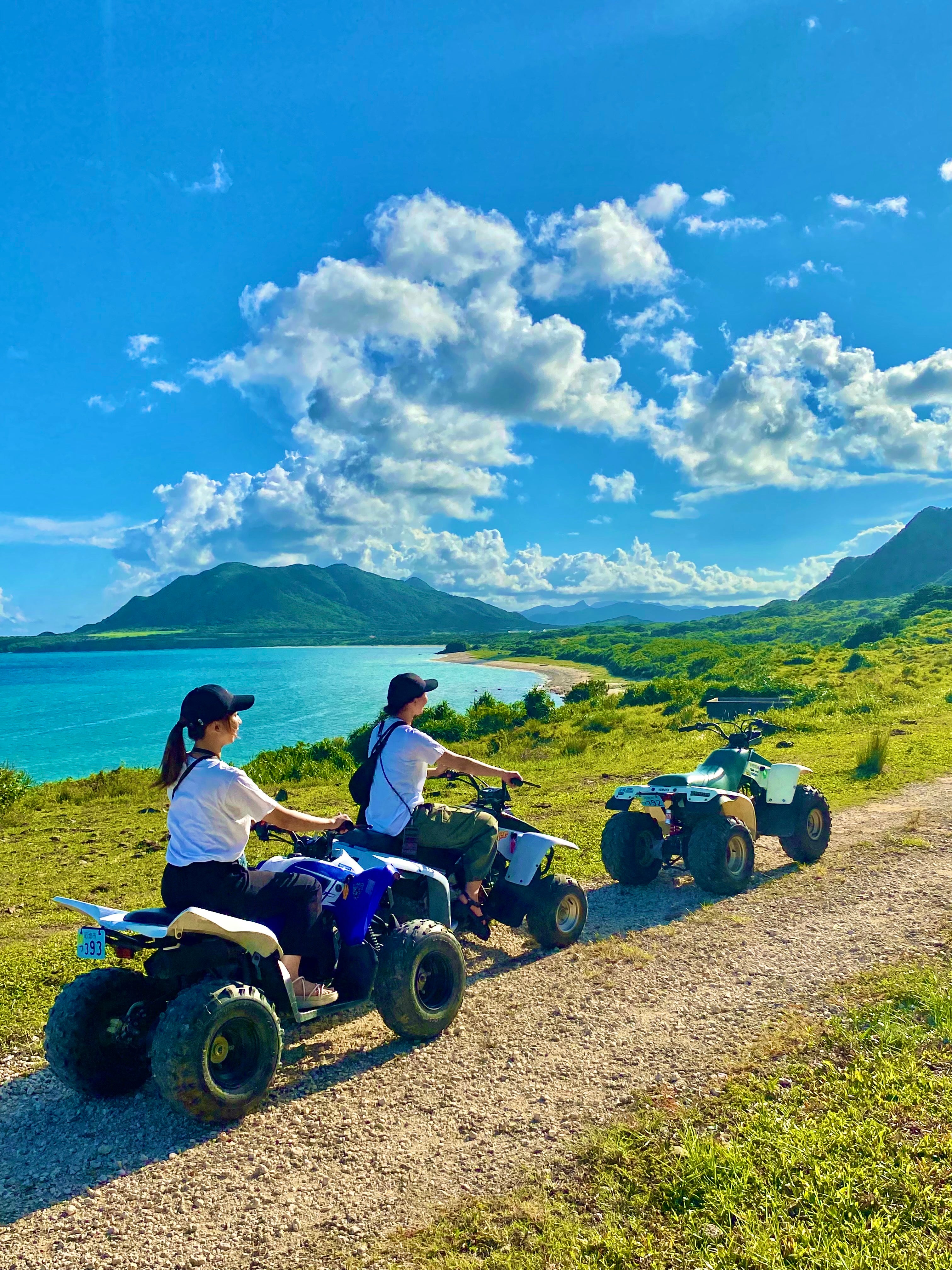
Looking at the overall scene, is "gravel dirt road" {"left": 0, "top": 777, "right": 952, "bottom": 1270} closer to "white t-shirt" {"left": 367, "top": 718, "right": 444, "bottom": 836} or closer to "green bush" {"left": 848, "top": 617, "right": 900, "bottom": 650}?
"white t-shirt" {"left": 367, "top": 718, "right": 444, "bottom": 836}

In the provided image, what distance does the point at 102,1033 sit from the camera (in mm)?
4684

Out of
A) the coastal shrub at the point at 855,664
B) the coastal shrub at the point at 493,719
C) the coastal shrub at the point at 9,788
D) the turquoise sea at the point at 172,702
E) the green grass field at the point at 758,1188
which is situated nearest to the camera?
the green grass field at the point at 758,1188

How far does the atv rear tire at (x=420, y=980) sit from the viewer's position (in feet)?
17.1

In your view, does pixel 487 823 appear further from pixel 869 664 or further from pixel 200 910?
pixel 869 664

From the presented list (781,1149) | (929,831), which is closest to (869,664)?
(929,831)

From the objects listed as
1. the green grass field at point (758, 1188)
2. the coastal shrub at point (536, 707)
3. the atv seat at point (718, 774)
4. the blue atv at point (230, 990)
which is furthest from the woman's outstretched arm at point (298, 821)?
the coastal shrub at point (536, 707)

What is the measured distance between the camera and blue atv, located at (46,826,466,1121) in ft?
14.0

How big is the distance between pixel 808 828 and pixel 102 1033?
8094 mm

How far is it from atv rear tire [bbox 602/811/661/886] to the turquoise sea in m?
32.2

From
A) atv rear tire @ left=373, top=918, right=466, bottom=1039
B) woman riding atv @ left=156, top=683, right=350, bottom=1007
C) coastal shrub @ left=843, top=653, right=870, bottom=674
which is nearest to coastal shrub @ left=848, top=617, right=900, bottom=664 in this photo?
coastal shrub @ left=843, top=653, right=870, bottom=674

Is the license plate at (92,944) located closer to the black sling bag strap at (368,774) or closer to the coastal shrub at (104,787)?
the black sling bag strap at (368,774)

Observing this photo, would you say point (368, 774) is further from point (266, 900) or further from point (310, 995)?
point (310, 995)

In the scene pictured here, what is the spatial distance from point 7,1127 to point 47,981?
221 cm

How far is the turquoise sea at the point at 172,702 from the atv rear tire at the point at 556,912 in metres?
33.6
